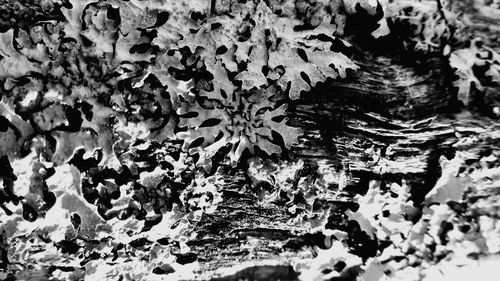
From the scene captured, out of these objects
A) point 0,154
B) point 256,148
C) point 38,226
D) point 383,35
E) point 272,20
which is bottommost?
point 38,226

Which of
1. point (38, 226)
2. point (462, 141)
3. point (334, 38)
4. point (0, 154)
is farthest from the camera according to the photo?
Result: point (462, 141)

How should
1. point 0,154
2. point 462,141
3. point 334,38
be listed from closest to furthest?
point 0,154 < point 334,38 < point 462,141

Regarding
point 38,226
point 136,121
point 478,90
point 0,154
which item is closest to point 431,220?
point 478,90

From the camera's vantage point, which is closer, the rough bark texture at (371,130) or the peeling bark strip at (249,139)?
the peeling bark strip at (249,139)

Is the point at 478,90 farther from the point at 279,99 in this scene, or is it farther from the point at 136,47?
the point at 136,47

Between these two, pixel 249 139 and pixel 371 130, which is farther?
pixel 371 130

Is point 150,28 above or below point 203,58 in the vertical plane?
above

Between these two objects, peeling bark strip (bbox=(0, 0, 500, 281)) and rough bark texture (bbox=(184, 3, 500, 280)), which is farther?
rough bark texture (bbox=(184, 3, 500, 280))

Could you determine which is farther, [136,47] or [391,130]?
[391,130]
